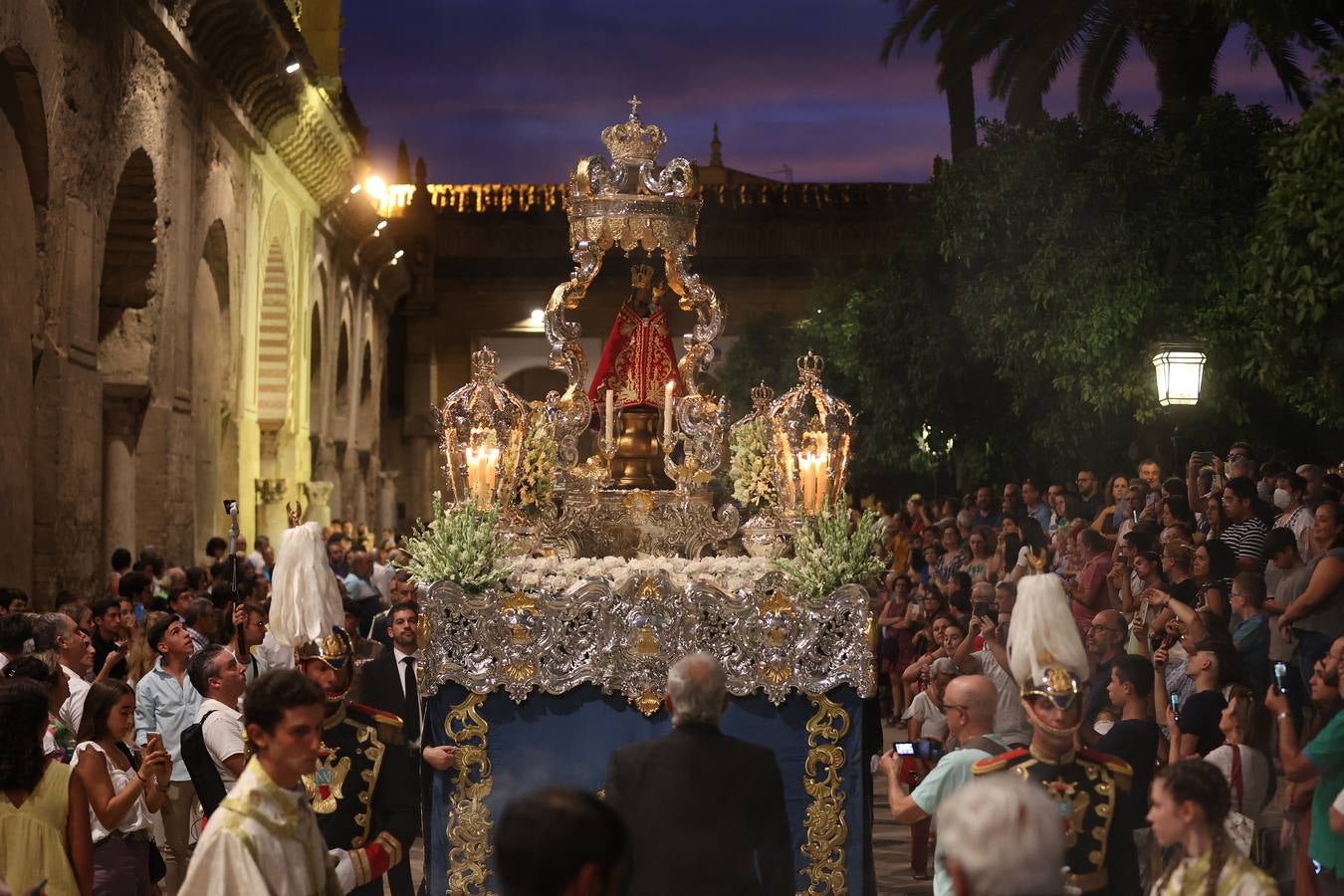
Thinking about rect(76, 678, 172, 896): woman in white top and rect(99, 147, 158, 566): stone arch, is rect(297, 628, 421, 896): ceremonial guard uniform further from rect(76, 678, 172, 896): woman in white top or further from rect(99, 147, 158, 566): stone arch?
→ rect(99, 147, 158, 566): stone arch

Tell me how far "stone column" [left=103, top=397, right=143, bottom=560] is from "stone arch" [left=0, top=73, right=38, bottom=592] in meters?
3.80

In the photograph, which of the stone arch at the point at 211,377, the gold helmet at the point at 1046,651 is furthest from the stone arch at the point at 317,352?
the gold helmet at the point at 1046,651

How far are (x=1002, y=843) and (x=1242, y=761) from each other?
499 cm

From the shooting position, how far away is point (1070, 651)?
6.73 m

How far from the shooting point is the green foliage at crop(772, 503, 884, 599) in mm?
10289

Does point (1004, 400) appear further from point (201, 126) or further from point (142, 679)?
point (142, 679)

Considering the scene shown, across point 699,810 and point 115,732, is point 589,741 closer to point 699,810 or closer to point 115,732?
point 115,732

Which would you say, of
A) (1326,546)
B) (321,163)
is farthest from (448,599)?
(321,163)

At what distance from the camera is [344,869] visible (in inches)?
263

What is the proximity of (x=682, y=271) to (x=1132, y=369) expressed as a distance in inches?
374

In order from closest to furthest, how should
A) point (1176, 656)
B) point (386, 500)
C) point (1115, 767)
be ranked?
point (1115, 767), point (1176, 656), point (386, 500)

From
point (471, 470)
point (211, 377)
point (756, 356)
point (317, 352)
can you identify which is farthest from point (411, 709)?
point (756, 356)

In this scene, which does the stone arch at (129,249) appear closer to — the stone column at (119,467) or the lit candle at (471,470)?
the stone column at (119,467)

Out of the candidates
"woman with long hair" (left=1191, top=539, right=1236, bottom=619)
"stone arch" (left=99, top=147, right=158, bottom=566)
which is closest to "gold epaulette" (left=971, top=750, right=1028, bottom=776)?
"woman with long hair" (left=1191, top=539, right=1236, bottom=619)
